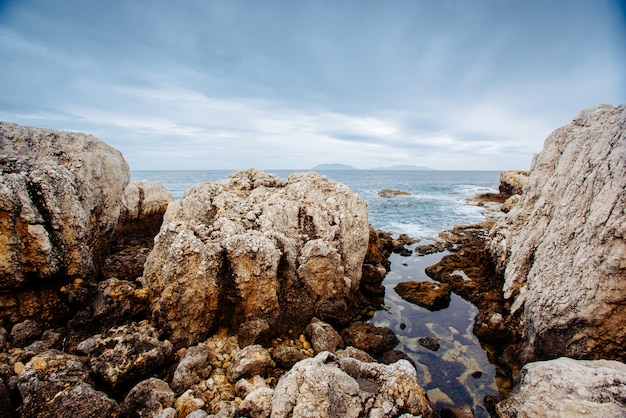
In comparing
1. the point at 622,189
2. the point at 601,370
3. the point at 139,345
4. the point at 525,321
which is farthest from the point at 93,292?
the point at 622,189

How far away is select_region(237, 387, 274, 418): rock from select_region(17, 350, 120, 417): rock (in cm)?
252

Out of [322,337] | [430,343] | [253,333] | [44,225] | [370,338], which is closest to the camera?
[44,225]

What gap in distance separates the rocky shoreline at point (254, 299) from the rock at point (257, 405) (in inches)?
1.1

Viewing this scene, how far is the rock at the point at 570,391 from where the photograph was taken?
203 inches

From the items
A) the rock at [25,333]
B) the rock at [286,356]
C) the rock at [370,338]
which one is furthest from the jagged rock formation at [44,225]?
the rock at [370,338]

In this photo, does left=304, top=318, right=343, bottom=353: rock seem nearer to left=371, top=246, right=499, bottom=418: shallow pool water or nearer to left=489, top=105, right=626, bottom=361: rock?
left=371, top=246, right=499, bottom=418: shallow pool water

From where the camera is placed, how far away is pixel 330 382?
219 inches

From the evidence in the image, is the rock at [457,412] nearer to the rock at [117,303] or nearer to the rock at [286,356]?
the rock at [286,356]

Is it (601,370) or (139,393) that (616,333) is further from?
(139,393)

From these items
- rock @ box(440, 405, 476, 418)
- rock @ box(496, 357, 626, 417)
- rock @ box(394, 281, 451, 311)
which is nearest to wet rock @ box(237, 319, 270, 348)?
rock @ box(440, 405, 476, 418)

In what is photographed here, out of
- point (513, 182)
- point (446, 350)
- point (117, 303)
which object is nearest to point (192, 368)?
point (117, 303)

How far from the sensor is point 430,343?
10445mm

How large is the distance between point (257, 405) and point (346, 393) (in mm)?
1840

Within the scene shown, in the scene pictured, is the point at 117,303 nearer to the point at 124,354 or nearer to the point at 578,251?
the point at 124,354
